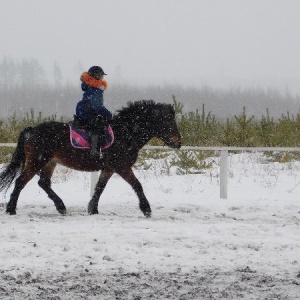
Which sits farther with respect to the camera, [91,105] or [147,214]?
[147,214]

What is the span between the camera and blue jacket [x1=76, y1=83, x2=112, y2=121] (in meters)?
8.97

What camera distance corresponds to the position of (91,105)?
8.96 metres

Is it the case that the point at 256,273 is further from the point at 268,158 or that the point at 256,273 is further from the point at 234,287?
the point at 268,158

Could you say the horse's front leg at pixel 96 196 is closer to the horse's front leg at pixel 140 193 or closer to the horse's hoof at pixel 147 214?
the horse's front leg at pixel 140 193

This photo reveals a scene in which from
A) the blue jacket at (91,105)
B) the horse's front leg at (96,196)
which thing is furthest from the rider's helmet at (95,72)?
the horse's front leg at (96,196)

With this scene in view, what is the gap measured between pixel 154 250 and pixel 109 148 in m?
3.22

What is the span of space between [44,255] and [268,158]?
14030mm

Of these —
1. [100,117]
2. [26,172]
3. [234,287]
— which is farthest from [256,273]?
[26,172]

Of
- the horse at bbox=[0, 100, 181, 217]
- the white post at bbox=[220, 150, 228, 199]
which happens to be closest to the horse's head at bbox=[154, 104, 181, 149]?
the horse at bbox=[0, 100, 181, 217]

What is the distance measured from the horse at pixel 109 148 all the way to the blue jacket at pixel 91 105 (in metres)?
0.39

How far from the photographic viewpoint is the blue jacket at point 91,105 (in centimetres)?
897

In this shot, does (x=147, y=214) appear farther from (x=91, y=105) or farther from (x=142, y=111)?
(x=91, y=105)

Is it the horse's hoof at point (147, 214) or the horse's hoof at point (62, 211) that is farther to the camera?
the horse's hoof at point (62, 211)

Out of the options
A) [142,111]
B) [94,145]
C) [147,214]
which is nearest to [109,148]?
[94,145]
